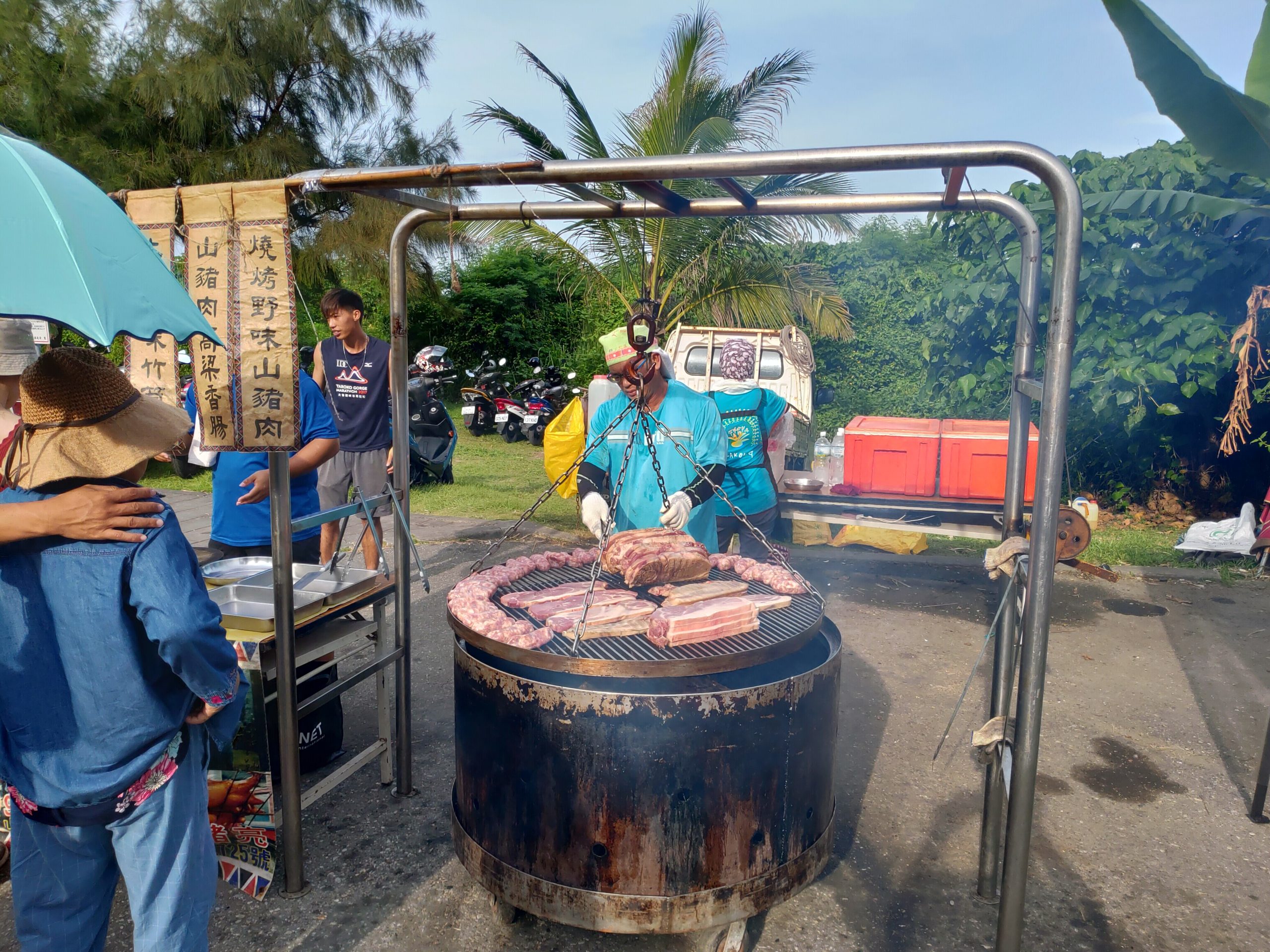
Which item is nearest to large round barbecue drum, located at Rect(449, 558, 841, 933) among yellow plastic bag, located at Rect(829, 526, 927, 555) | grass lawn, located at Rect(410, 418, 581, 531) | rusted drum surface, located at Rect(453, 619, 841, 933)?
rusted drum surface, located at Rect(453, 619, 841, 933)

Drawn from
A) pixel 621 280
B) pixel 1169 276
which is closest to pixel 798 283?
pixel 621 280

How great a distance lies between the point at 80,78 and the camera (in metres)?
14.6

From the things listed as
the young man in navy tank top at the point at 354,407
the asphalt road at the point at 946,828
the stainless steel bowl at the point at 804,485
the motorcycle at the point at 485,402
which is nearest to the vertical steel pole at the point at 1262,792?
the asphalt road at the point at 946,828

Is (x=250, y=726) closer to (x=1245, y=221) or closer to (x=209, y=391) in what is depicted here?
(x=209, y=391)

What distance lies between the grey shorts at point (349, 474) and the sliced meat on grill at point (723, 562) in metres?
3.49

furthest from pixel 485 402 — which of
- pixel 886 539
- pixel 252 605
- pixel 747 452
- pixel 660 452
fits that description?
pixel 252 605

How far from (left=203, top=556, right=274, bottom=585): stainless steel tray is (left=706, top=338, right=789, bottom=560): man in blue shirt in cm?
315

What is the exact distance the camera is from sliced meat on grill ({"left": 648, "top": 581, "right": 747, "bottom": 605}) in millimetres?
3461

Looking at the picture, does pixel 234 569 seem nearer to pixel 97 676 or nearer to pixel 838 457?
pixel 97 676

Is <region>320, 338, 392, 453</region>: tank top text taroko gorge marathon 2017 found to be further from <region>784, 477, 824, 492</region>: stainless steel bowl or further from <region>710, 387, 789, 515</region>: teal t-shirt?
<region>784, 477, 824, 492</region>: stainless steel bowl

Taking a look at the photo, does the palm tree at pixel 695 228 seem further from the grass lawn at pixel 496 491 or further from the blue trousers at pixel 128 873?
the blue trousers at pixel 128 873

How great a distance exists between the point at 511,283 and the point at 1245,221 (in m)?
17.6

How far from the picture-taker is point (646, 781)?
279 centimetres

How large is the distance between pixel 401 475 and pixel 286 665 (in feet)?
3.53
